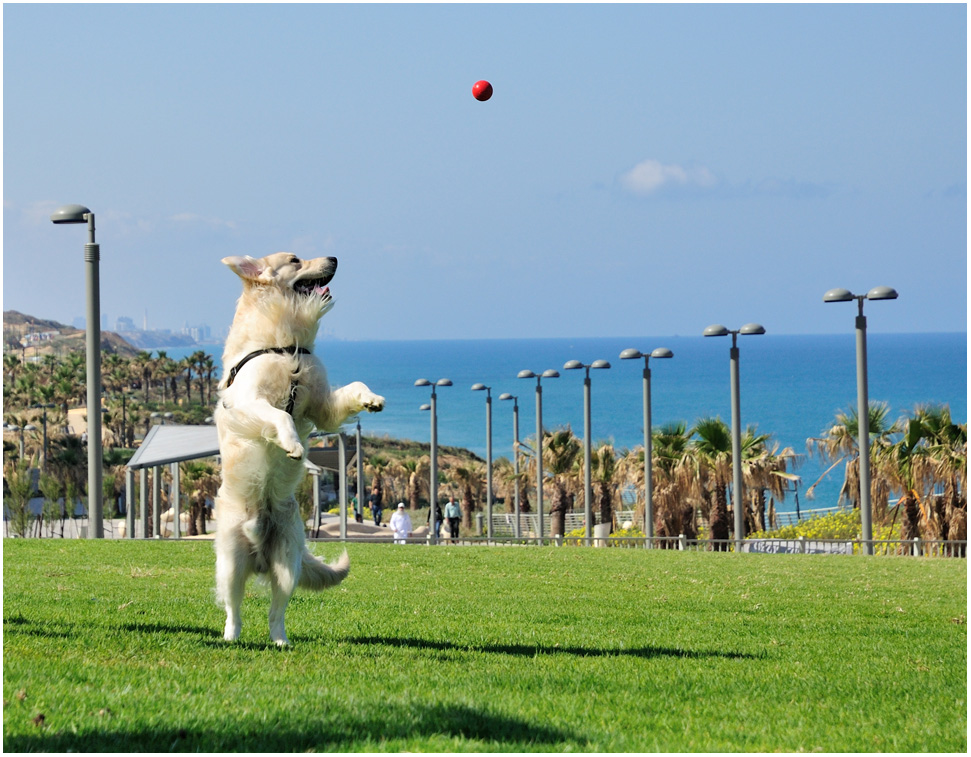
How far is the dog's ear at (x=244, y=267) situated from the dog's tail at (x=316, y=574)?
6.66 ft

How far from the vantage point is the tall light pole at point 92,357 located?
20.7 meters

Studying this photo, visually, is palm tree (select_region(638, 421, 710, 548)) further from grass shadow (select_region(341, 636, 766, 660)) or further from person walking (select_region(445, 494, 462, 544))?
grass shadow (select_region(341, 636, 766, 660))

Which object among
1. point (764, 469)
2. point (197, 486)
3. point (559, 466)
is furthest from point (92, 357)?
point (197, 486)

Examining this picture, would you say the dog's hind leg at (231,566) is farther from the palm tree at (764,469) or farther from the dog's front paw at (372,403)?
the palm tree at (764,469)

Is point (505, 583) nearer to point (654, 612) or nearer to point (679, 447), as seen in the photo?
point (654, 612)

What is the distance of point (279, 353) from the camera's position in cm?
815

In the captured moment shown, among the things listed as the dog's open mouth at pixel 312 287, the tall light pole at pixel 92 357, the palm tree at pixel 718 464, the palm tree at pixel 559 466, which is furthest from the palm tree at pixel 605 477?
the dog's open mouth at pixel 312 287

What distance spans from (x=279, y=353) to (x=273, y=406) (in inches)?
16.3

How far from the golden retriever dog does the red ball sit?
7892 mm

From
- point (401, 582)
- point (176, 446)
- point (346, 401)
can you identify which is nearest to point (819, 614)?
point (401, 582)

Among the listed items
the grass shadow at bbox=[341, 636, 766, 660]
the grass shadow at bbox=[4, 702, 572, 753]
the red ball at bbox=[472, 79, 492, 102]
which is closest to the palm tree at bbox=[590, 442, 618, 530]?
the red ball at bbox=[472, 79, 492, 102]

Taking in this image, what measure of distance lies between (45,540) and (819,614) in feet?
40.4

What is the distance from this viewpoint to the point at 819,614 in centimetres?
1162

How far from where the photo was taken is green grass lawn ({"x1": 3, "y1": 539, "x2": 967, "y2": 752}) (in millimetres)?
5777
